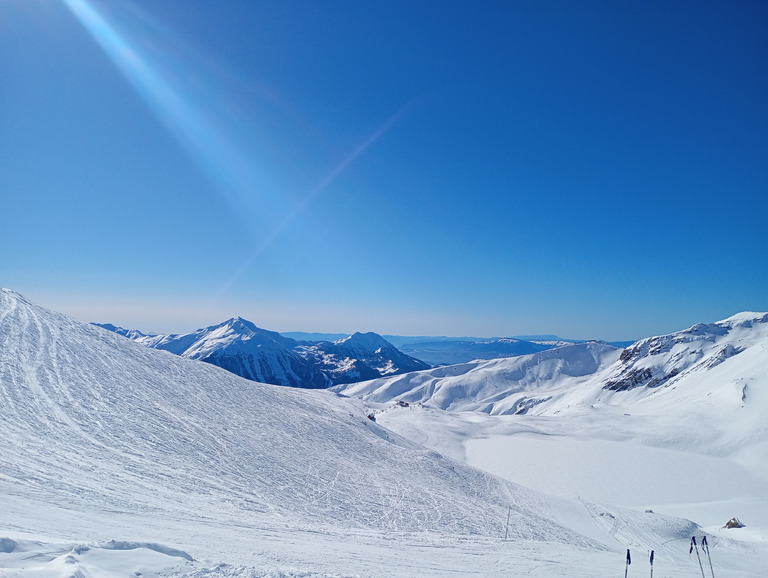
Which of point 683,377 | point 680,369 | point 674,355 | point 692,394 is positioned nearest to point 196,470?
point 692,394

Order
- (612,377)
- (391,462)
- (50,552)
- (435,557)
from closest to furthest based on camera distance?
(50,552) → (435,557) → (391,462) → (612,377)

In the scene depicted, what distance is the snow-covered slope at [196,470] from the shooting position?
10.4m

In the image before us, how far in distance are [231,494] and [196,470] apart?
97.2 inches

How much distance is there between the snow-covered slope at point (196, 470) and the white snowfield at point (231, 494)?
0.10 meters

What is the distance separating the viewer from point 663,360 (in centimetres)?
12006

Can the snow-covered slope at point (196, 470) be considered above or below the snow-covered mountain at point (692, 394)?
below

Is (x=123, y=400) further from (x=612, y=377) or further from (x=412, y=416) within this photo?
(x=612, y=377)

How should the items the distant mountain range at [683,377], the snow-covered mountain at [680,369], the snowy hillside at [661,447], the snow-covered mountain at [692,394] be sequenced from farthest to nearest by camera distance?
the snow-covered mountain at [680,369] → the distant mountain range at [683,377] → the snow-covered mountain at [692,394] → the snowy hillside at [661,447]

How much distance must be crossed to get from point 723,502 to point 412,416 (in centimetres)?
4666

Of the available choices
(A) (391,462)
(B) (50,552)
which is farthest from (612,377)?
(B) (50,552)

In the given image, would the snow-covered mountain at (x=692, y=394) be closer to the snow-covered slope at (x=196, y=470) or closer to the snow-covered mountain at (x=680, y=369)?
the snow-covered mountain at (x=680, y=369)

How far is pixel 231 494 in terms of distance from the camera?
15.6 m

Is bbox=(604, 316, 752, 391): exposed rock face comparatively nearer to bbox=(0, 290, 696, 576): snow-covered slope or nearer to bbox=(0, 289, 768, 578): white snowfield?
bbox=(0, 289, 768, 578): white snowfield

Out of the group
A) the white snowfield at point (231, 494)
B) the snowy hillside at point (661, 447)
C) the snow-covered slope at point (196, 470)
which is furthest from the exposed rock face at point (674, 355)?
the snow-covered slope at point (196, 470)
